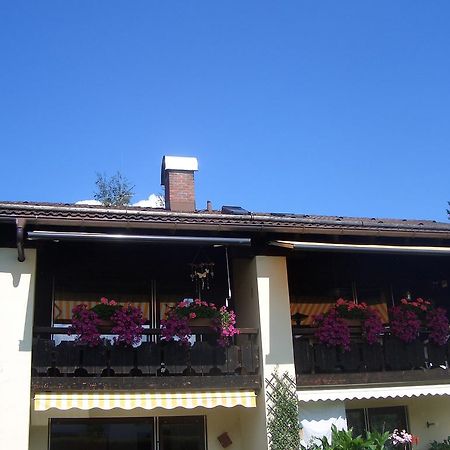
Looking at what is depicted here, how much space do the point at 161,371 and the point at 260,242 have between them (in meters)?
3.05

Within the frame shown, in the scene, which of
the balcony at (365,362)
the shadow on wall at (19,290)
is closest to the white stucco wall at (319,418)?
the balcony at (365,362)

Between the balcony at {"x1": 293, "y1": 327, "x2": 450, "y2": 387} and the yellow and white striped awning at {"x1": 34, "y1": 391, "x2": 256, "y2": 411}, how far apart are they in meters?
1.24

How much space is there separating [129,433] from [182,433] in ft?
3.43

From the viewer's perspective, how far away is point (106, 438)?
42.8 ft

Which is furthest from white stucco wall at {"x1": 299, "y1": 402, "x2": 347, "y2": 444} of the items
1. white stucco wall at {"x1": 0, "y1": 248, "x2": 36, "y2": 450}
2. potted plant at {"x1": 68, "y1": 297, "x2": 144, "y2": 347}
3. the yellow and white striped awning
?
white stucco wall at {"x1": 0, "y1": 248, "x2": 36, "y2": 450}

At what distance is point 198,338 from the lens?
13.3m

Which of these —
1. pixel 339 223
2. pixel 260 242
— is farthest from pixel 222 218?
pixel 339 223

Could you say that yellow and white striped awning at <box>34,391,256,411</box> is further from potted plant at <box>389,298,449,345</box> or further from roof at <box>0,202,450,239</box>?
potted plant at <box>389,298,449,345</box>

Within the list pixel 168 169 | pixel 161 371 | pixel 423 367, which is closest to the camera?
pixel 161 371

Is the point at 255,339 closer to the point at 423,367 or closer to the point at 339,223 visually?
the point at 339,223

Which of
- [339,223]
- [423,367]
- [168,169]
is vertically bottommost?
[423,367]

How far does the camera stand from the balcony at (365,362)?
12859 mm

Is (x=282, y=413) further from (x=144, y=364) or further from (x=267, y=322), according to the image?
(x=144, y=364)

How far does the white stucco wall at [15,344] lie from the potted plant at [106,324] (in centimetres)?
83
